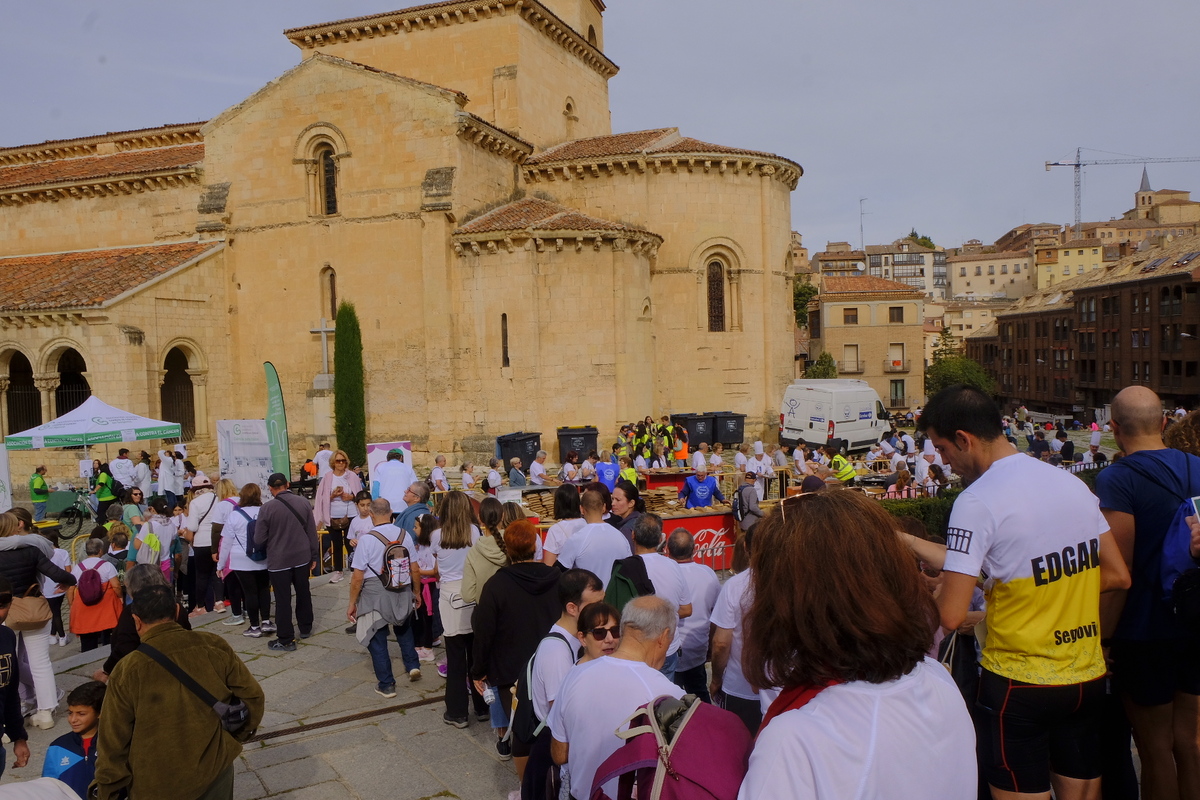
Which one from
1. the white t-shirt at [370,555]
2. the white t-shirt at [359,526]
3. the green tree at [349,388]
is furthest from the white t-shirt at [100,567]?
the green tree at [349,388]

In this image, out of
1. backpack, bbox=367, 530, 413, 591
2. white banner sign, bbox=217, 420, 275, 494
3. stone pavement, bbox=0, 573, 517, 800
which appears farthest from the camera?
white banner sign, bbox=217, 420, 275, 494

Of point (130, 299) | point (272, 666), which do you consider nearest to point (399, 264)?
point (130, 299)

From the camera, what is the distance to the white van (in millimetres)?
22938

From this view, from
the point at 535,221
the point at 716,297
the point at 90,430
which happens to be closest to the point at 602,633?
the point at 90,430

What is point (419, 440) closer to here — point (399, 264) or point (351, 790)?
point (399, 264)

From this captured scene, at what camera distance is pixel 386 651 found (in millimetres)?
6852

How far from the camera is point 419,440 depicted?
21.5m

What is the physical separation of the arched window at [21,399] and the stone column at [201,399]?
4535 millimetres

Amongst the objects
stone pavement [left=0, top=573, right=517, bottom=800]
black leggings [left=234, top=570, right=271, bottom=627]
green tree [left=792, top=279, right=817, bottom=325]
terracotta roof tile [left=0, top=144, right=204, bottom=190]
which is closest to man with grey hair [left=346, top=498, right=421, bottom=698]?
stone pavement [left=0, top=573, right=517, bottom=800]

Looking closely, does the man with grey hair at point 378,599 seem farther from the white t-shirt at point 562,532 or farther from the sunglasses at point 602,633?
the sunglasses at point 602,633

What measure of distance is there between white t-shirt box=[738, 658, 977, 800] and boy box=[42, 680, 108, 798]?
3810mm

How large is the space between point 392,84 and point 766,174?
10634mm

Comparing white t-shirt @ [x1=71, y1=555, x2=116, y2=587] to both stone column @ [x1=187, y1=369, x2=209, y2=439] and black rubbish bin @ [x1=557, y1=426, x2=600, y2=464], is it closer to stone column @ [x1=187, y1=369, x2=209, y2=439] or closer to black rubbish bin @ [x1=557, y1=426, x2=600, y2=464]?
black rubbish bin @ [x1=557, y1=426, x2=600, y2=464]

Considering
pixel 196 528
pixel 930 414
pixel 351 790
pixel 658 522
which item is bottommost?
pixel 351 790
